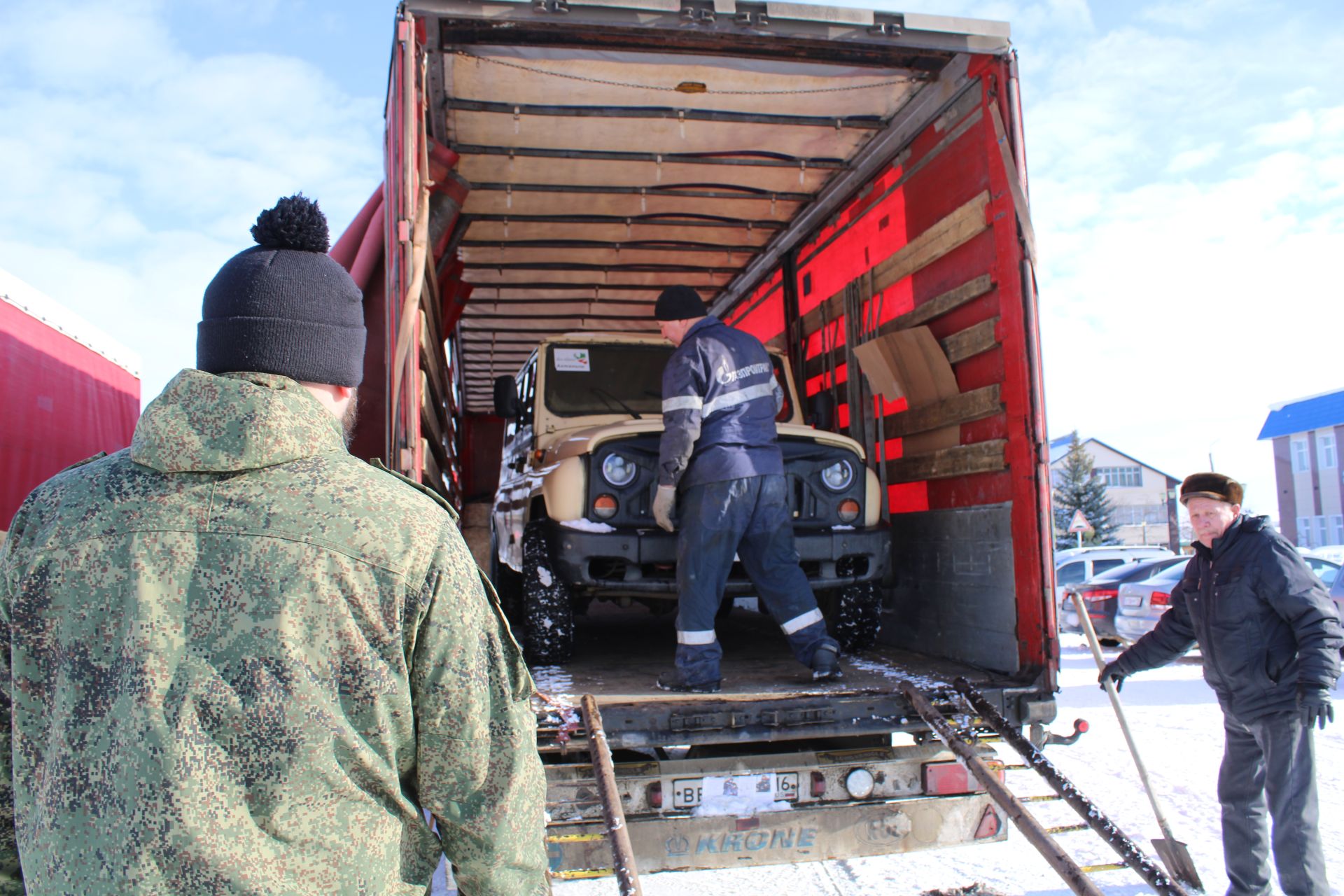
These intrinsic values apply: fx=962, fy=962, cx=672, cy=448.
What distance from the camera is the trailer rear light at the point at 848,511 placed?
458cm

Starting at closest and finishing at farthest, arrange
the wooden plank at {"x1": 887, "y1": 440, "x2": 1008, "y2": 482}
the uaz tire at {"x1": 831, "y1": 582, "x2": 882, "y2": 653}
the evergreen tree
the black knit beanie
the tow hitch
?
the black knit beanie, the tow hitch, the wooden plank at {"x1": 887, "y1": 440, "x2": 1008, "y2": 482}, the uaz tire at {"x1": 831, "y1": 582, "x2": 882, "y2": 653}, the evergreen tree

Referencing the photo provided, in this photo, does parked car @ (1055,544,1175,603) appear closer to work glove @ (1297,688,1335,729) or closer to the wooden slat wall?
the wooden slat wall

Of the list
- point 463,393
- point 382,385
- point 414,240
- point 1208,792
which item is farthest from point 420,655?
point 463,393

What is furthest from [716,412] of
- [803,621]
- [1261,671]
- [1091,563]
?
[1091,563]

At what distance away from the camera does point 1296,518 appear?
140 feet

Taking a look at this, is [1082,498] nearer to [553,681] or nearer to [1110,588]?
[1110,588]

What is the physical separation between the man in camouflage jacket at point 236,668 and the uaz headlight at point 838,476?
11.1ft

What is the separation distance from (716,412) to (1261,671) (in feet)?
7.64

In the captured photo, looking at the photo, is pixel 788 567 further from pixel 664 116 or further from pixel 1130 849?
pixel 664 116

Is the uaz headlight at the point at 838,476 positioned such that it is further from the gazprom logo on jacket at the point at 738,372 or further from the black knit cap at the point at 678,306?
the black knit cap at the point at 678,306

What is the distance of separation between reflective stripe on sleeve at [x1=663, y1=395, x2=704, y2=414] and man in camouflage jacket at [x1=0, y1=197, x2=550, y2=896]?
2669 mm

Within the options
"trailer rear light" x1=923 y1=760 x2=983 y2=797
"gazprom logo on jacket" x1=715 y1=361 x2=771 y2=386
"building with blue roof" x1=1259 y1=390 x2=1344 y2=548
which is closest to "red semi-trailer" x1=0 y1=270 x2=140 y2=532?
"gazprom logo on jacket" x1=715 y1=361 x2=771 y2=386

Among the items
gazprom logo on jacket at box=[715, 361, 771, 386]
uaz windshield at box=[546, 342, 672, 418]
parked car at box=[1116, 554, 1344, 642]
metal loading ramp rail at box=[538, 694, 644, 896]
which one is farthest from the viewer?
parked car at box=[1116, 554, 1344, 642]

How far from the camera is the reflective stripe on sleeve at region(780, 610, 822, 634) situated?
4.01 m
